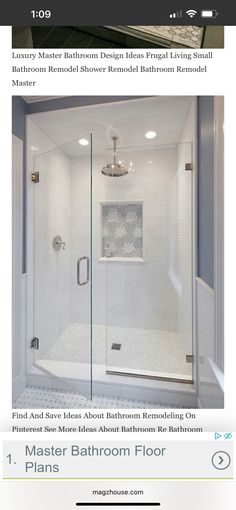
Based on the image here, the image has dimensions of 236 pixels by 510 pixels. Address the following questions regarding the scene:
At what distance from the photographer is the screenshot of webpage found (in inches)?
18.6

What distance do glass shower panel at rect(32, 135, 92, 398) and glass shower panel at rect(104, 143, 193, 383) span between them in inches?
9.5

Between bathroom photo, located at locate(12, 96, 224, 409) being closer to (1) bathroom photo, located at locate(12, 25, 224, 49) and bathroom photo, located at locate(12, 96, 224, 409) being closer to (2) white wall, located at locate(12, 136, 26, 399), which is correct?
(2) white wall, located at locate(12, 136, 26, 399)

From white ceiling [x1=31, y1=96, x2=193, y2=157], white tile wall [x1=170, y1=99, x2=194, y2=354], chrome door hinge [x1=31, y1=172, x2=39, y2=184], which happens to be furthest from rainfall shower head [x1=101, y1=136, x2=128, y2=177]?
chrome door hinge [x1=31, y1=172, x2=39, y2=184]

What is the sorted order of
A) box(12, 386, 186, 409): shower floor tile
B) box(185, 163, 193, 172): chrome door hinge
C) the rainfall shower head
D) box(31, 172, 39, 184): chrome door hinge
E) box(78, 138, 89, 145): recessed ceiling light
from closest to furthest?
box(12, 386, 186, 409): shower floor tile, box(185, 163, 193, 172): chrome door hinge, box(31, 172, 39, 184): chrome door hinge, box(78, 138, 89, 145): recessed ceiling light, the rainfall shower head

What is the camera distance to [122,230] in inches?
73.2

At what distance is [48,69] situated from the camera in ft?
1.65

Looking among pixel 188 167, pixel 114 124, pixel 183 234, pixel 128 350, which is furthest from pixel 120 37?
pixel 128 350

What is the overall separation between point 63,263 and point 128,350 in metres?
0.93

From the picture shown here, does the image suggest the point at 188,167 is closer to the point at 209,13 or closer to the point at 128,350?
the point at 209,13

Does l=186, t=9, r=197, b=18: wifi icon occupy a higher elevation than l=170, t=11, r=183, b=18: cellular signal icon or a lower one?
higher

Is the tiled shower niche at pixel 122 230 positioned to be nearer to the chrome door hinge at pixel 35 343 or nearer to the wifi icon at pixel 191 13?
the chrome door hinge at pixel 35 343

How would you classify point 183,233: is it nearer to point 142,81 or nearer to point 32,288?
point 142,81

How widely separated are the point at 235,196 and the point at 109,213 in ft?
4.64

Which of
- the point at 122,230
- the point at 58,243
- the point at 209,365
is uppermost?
the point at 122,230
